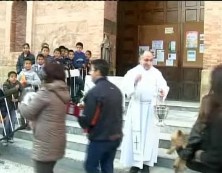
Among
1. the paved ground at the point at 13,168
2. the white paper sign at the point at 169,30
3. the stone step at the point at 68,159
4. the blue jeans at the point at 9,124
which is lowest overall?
the paved ground at the point at 13,168

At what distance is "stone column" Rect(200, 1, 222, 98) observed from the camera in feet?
34.8

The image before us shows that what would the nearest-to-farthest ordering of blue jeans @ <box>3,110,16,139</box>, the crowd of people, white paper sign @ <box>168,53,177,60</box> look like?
the crowd of people, blue jeans @ <box>3,110,16,139</box>, white paper sign @ <box>168,53,177,60</box>

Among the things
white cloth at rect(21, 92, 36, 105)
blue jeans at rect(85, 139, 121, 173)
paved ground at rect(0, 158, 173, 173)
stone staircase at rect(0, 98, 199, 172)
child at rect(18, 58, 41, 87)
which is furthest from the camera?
child at rect(18, 58, 41, 87)

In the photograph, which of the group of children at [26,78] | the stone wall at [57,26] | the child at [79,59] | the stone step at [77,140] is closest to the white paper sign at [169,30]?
the stone wall at [57,26]

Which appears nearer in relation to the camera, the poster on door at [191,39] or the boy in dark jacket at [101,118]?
the boy in dark jacket at [101,118]

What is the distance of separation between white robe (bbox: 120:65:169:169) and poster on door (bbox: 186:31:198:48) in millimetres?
5977

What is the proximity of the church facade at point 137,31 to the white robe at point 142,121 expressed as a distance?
442 cm

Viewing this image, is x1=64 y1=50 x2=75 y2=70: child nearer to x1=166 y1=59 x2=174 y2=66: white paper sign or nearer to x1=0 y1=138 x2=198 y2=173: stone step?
x1=0 y1=138 x2=198 y2=173: stone step

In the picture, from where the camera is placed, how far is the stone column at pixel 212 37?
1060 centimetres

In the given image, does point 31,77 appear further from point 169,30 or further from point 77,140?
point 169,30

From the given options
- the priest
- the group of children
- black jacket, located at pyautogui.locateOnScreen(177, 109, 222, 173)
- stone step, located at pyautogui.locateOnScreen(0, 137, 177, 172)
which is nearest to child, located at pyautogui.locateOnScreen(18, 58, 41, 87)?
the group of children

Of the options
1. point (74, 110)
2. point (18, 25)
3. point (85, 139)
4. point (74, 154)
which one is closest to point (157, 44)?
point (85, 139)

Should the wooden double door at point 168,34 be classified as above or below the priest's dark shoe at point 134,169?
above

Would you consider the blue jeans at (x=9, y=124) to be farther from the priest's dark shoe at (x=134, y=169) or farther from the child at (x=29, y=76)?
the priest's dark shoe at (x=134, y=169)
